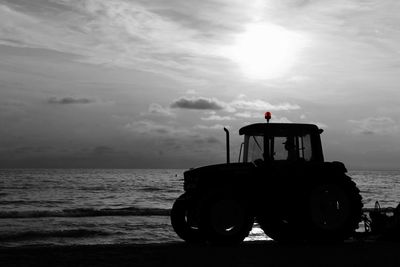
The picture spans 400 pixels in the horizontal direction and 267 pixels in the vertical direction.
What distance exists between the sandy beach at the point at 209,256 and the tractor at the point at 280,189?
43 cm

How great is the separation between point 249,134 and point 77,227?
40.5 feet

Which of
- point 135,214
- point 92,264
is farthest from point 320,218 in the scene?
point 135,214

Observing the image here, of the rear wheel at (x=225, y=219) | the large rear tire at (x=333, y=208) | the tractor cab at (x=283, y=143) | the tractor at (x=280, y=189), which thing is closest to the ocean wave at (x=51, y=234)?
the tractor at (x=280, y=189)

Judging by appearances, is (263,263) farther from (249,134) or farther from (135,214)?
(135,214)

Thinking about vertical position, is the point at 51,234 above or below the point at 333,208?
below

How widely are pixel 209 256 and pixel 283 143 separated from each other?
3.05 m

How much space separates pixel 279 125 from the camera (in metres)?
10.3

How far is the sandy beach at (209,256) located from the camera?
8.05m

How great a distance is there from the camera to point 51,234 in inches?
725

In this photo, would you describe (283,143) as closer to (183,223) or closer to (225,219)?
(225,219)

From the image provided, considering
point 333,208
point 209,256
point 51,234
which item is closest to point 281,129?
point 333,208

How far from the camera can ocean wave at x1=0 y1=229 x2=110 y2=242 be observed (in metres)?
17.6

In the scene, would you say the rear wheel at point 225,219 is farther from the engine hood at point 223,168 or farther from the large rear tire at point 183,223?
the large rear tire at point 183,223

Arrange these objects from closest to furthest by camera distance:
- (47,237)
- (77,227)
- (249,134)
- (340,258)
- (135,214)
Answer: (340,258)
(249,134)
(47,237)
(77,227)
(135,214)
